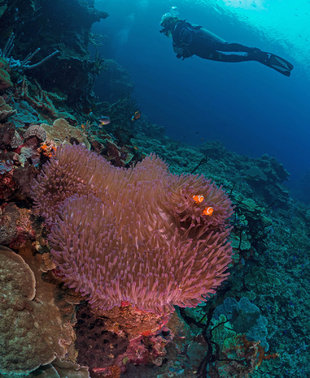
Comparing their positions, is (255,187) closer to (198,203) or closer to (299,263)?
(299,263)

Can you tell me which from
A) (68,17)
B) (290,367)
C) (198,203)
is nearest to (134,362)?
(198,203)

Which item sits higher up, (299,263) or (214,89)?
(214,89)

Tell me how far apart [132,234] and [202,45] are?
12.9 metres

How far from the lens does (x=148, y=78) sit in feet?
218

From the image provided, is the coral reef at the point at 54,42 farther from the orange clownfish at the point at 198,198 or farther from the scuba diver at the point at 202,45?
the orange clownfish at the point at 198,198

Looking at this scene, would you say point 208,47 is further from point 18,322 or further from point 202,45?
point 18,322

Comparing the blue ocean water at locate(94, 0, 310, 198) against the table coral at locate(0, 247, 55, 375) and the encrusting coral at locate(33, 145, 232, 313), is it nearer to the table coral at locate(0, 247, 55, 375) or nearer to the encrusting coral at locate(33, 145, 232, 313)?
the encrusting coral at locate(33, 145, 232, 313)

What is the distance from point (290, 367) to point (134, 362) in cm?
417

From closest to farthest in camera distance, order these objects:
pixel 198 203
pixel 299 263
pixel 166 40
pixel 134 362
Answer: pixel 198 203 < pixel 134 362 < pixel 299 263 < pixel 166 40

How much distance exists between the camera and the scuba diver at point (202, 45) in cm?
1110

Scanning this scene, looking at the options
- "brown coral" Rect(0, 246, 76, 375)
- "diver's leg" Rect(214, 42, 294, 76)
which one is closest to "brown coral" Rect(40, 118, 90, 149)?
"brown coral" Rect(0, 246, 76, 375)

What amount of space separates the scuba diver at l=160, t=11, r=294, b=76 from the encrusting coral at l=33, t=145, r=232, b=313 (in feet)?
35.1

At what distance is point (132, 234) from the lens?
207cm

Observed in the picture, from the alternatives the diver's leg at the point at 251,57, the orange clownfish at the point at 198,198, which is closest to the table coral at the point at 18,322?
the orange clownfish at the point at 198,198
